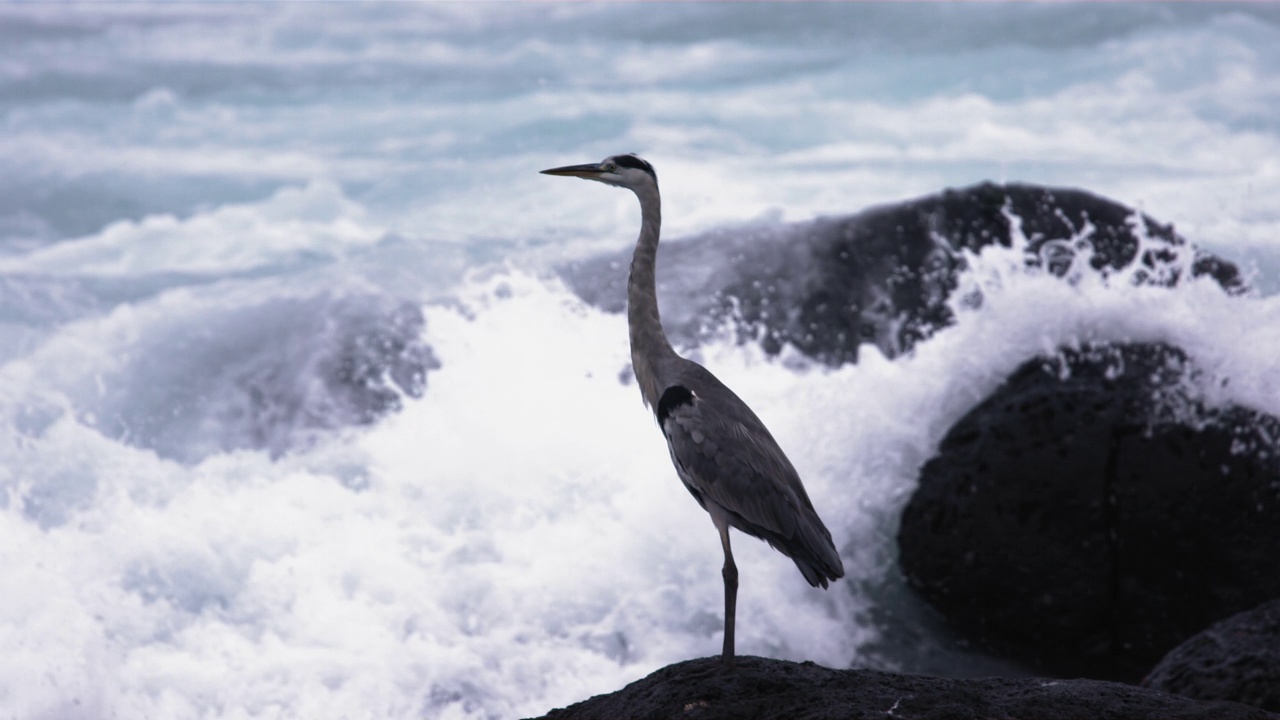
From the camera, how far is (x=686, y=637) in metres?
5.55

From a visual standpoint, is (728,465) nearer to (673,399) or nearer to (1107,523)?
(673,399)

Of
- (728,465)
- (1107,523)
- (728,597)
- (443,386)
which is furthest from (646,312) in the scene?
(443,386)

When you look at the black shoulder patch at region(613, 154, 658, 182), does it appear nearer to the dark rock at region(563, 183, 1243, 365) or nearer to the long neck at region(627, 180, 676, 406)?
the long neck at region(627, 180, 676, 406)

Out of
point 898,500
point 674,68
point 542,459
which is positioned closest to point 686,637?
point 898,500

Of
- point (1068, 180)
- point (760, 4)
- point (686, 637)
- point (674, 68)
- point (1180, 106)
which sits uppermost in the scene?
point (760, 4)

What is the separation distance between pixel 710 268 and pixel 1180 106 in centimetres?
1314

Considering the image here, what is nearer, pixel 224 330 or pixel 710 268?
pixel 710 268

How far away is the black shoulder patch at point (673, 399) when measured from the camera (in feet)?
11.9

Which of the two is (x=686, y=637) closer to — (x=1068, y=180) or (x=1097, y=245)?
(x=1097, y=245)

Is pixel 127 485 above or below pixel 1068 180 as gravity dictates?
below

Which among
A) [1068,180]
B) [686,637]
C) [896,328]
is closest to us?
[686,637]

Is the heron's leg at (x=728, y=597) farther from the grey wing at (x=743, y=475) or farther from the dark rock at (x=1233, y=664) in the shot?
the dark rock at (x=1233, y=664)

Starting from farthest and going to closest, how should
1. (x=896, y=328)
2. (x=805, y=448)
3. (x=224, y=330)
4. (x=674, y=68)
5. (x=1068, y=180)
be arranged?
(x=674, y=68)
(x=1068, y=180)
(x=224, y=330)
(x=896, y=328)
(x=805, y=448)

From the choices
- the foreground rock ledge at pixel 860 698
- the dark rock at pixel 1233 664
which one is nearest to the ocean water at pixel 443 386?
the dark rock at pixel 1233 664
